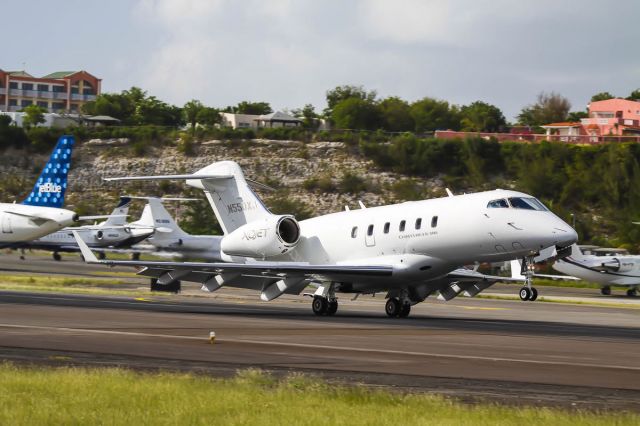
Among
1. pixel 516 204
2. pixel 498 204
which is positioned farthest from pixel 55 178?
pixel 516 204

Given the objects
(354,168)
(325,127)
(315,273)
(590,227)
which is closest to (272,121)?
(325,127)

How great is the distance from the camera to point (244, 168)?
119m

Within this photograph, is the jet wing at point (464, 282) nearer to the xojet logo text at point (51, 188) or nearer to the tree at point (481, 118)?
the xojet logo text at point (51, 188)

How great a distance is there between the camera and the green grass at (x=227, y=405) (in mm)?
11555

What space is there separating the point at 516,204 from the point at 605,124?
374ft

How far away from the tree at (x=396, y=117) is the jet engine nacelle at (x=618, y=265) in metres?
101

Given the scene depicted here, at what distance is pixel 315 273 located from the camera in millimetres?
30688

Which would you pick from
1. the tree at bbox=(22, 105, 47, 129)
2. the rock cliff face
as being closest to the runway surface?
the rock cliff face

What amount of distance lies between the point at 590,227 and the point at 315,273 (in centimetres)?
7749

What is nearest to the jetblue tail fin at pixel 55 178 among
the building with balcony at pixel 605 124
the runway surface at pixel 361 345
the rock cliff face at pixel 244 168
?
the runway surface at pixel 361 345

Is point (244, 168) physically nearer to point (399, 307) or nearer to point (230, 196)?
point (230, 196)

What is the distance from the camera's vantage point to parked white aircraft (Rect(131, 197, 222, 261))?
231 feet

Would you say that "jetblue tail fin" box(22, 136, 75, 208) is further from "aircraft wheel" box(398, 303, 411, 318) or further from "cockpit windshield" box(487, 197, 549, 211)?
"cockpit windshield" box(487, 197, 549, 211)

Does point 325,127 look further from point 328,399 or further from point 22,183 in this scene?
point 328,399
